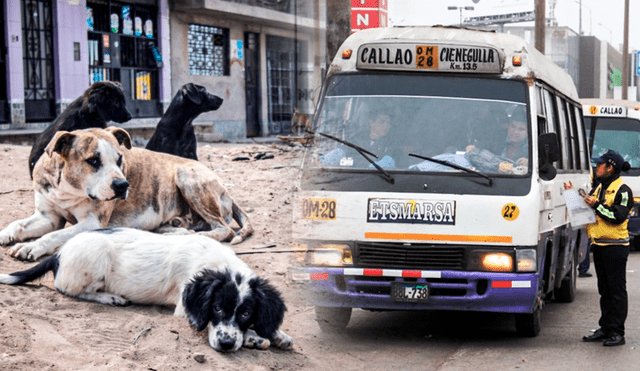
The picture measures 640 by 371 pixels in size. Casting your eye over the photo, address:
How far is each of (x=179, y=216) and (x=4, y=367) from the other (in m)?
4.34

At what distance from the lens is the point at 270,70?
28375 mm

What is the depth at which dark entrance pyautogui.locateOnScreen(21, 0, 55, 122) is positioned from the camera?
18.6 metres

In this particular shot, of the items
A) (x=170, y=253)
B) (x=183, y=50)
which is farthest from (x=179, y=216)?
(x=183, y=50)

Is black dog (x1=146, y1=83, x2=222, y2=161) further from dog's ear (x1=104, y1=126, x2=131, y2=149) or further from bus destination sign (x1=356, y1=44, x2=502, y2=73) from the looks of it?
bus destination sign (x1=356, y1=44, x2=502, y2=73)

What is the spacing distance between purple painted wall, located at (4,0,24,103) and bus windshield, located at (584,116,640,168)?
11497 mm

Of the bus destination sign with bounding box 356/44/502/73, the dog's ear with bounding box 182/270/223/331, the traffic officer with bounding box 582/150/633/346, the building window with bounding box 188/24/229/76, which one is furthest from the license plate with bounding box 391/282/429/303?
the building window with bounding box 188/24/229/76

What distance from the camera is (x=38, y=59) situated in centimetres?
1894

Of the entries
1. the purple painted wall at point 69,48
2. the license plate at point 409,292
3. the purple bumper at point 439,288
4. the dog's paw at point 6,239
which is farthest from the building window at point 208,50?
the license plate at point 409,292

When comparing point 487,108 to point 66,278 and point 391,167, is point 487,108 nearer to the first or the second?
point 391,167

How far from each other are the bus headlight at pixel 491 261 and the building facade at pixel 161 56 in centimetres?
514

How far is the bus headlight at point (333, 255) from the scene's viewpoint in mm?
6375

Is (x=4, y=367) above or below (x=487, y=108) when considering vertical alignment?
below

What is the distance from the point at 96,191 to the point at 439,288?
9.66 feet

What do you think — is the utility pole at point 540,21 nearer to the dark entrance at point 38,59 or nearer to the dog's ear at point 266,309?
the dark entrance at point 38,59
